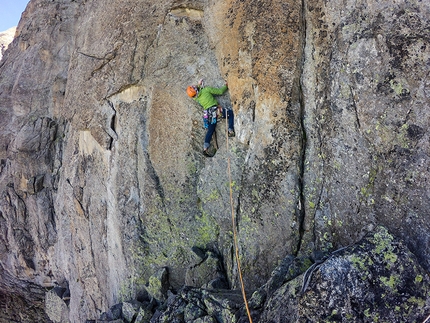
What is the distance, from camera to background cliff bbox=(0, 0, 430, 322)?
7.52 meters

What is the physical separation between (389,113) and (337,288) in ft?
11.9

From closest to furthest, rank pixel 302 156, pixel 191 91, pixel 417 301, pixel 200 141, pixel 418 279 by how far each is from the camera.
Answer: pixel 417 301, pixel 418 279, pixel 302 156, pixel 191 91, pixel 200 141

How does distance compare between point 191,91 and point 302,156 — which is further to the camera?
point 191,91

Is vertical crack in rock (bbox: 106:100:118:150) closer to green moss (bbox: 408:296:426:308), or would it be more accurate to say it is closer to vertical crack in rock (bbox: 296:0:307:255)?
vertical crack in rock (bbox: 296:0:307:255)

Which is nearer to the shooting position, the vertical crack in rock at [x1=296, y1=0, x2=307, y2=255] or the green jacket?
the vertical crack in rock at [x1=296, y1=0, x2=307, y2=255]

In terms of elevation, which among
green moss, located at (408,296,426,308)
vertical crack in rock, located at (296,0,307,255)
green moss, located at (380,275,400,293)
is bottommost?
green moss, located at (408,296,426,308)

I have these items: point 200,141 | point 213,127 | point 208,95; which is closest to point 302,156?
point 213,127

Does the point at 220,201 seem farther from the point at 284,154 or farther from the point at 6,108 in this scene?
the point at 6,108

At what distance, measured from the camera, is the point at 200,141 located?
11.6 meters

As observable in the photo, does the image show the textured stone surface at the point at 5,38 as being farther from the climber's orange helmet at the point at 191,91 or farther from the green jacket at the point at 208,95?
the green jacket at the point at 208,95

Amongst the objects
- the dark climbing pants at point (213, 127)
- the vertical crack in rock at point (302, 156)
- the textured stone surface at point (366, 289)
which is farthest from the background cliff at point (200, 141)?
the dark climbing pants at point (213, 127)

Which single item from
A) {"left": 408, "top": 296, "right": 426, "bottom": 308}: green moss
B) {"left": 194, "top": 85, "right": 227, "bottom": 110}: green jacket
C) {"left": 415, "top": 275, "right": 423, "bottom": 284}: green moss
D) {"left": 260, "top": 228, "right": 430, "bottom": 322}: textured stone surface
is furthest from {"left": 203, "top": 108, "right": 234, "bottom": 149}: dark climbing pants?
{"left": 408, "top": 296, "right": 426, "bottom": 308}: green moss

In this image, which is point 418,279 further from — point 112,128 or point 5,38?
point 5,38

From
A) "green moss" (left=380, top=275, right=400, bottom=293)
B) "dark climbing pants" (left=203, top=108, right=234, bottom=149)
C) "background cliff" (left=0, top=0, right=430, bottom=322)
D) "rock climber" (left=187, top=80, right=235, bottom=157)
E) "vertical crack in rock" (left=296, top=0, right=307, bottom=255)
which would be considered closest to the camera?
"green moss" (left=380, top=275, right=400, bottom=293)
